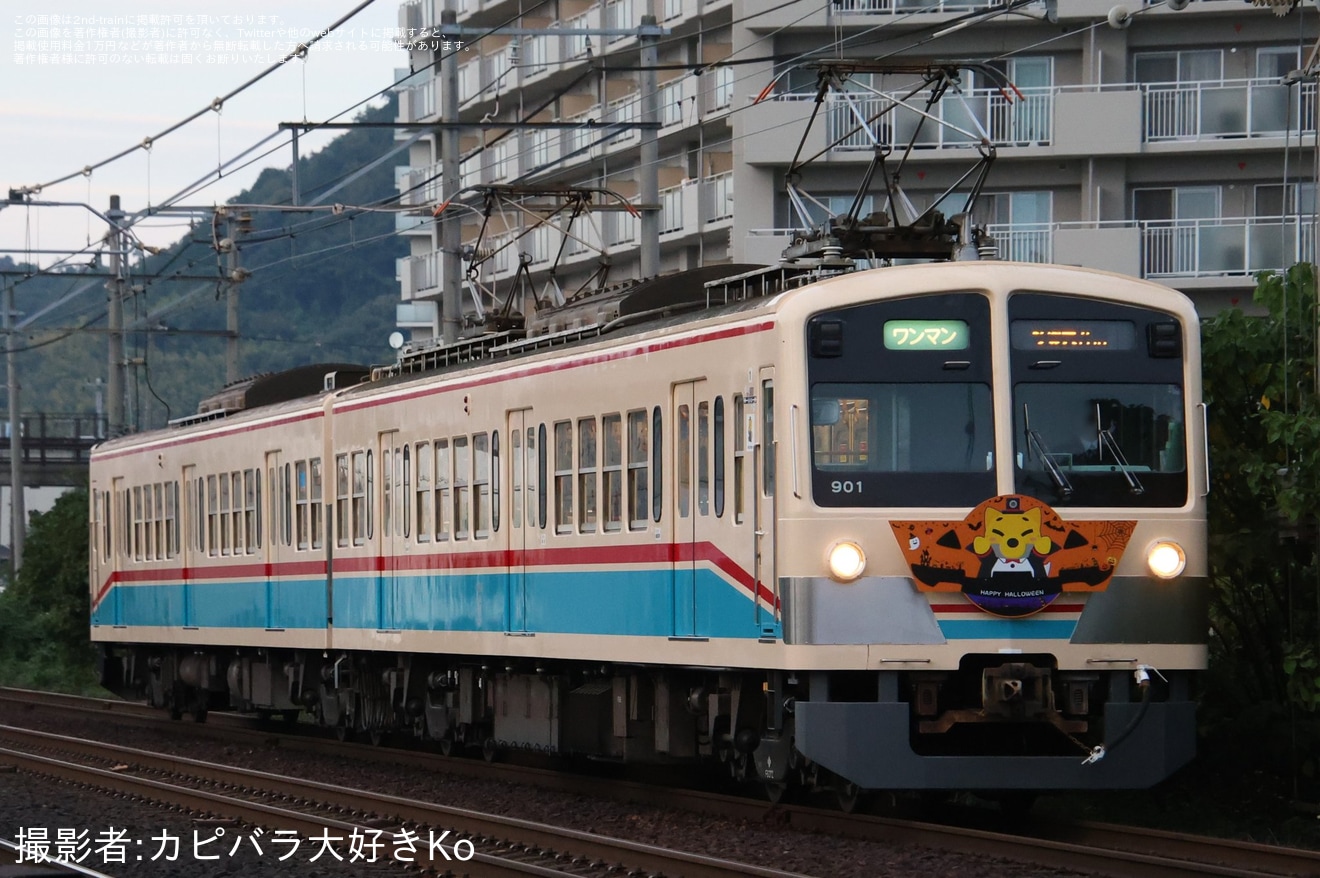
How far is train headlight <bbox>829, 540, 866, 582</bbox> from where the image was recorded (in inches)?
448

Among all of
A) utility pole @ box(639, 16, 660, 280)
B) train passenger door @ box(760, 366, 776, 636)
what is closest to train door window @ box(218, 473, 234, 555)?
utility pole @ box(639, 16, 660, 280)

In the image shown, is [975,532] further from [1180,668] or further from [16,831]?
[16,831]

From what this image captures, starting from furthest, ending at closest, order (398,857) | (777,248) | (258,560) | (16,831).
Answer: (777,248)
(258,560)
(16,831)
(398,857)

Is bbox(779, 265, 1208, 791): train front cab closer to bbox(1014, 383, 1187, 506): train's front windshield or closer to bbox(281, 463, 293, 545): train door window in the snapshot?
bbox(1014, 383, 1187, 506): train's front windshield

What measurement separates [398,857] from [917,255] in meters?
4.70

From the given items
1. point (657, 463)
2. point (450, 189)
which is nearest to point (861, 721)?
point (657, 463)

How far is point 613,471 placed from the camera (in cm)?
1398

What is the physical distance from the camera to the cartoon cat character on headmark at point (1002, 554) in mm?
11438

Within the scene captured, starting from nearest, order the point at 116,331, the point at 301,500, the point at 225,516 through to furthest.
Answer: the point at 301,500 < the point at 225,516 < the point at 116,331

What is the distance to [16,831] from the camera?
523 inches

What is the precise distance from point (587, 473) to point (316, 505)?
585 cm

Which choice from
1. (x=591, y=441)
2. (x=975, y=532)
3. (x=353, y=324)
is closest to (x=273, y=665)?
(x=591, y=441)

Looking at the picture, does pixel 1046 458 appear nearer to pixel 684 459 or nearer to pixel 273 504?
pixel 684 459

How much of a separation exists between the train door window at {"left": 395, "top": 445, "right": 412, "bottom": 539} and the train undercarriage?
1621 millimetres
